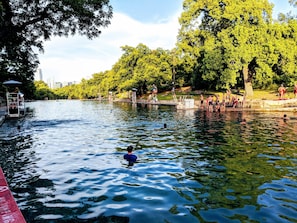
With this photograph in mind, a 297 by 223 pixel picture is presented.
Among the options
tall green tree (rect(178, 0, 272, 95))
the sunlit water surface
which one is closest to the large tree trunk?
tall green tree (rect(178, 0, 272, 95))

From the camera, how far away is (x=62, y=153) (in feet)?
47.5

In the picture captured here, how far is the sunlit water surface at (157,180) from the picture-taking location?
6918mm

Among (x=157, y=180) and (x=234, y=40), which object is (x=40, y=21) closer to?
(x=157, y=180)

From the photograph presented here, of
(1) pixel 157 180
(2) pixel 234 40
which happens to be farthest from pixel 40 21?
(2) pixel 234 40

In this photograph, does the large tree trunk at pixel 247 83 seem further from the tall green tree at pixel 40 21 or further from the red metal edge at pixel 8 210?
the red metal edge at pixel 8 210

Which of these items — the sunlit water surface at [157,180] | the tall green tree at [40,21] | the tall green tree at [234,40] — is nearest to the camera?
the sunlit water surface at [157,180]

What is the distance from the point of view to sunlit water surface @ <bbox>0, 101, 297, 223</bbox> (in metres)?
6.92

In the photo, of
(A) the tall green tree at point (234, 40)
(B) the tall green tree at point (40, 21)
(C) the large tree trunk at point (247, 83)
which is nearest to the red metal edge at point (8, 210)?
(B) the tall green tree at point (40, 21)

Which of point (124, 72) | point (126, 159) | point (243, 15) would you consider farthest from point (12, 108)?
point (124, 72)

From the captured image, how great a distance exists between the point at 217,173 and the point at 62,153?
817 centimetres

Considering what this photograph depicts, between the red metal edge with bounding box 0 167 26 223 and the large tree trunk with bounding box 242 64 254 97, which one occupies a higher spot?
the large tree trunk with bounding box 242 64 254 97

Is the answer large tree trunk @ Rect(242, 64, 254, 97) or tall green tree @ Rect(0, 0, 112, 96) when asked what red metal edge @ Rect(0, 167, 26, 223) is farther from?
large tree trunk @ Rect(242, 64, 254, 97)

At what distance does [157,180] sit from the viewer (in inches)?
382

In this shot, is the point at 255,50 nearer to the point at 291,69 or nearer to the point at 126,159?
the point at 291,69
